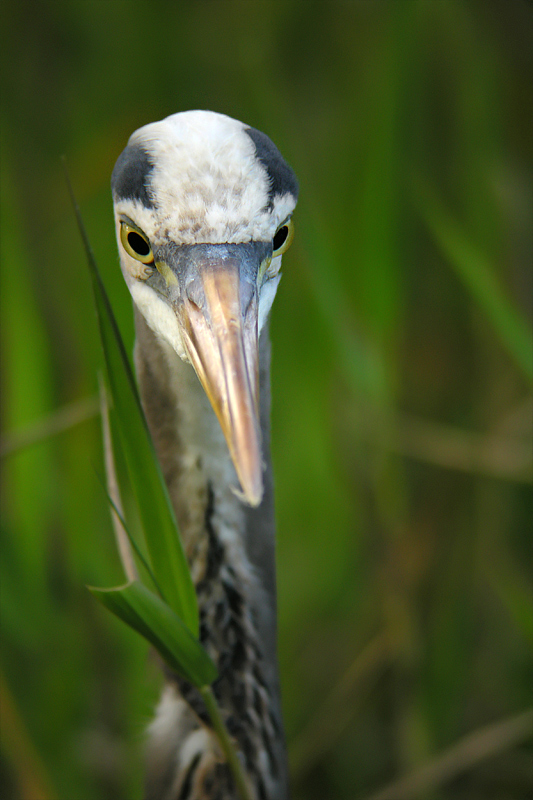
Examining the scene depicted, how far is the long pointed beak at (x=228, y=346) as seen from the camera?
19.0 inches

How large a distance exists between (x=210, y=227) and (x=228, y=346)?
93mm

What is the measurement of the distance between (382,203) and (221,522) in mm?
630

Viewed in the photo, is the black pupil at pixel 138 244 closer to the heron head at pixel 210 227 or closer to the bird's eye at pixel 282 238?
the heron head at pixel 210 227

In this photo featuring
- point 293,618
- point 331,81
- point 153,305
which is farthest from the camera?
point 331,81

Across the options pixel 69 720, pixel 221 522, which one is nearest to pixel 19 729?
pixel 69 720

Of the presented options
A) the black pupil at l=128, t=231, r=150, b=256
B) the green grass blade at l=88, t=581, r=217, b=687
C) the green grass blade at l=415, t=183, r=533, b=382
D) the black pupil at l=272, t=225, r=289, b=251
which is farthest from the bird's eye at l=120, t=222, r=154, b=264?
the green grass blade at l=415, t=183, r=533, b=382

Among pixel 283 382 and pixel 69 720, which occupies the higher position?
pixel 283 382

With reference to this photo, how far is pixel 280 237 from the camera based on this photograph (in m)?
0.59

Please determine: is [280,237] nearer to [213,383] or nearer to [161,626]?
[213,383]

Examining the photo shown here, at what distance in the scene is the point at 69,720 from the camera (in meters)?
1.12

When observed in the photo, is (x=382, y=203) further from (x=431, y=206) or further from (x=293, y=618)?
(x=293, y=618)

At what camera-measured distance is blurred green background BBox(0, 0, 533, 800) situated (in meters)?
1.09

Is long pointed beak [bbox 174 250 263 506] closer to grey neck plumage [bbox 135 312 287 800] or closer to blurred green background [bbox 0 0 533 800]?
grey neck plumage [bbox 135 312 287 800]

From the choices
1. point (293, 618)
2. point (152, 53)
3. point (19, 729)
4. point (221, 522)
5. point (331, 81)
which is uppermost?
point (152, 53)
